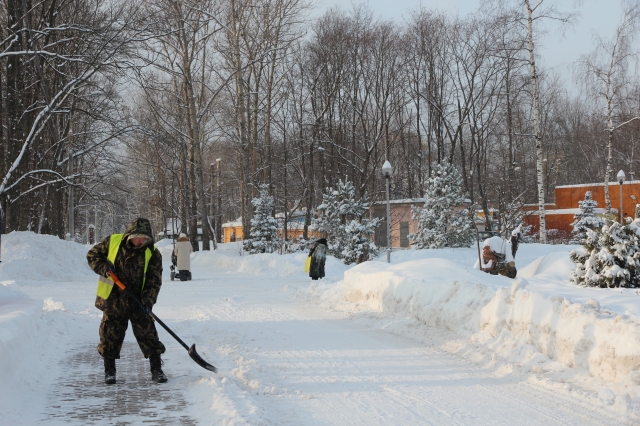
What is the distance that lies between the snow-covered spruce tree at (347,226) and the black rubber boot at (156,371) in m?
19.9

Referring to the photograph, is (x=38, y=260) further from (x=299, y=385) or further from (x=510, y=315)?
(x=510, y=315)

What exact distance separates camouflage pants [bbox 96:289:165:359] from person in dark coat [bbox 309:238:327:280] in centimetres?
1346

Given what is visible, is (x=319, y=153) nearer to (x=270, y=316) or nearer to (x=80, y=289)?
(x=80, y=289)

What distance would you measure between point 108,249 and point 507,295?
499cm

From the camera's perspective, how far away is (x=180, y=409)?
5.59m

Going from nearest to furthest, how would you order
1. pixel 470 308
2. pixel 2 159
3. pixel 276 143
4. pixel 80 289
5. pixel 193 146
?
pixel 470 308 < pixel 80 289 < pixel 2 159 < pixel 193 146 < pixel 276 143

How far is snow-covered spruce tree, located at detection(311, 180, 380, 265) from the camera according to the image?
26.7m

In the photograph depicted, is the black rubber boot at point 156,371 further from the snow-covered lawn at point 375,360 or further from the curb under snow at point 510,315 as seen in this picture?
the curb under snow at point 510,315

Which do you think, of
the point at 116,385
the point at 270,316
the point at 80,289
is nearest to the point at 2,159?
the point at 80,289

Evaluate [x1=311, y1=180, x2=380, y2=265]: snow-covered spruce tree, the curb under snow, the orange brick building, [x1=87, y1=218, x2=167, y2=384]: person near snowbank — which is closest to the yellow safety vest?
[x1=87, y1=218, x2=167, y2=384]: person near snowbank

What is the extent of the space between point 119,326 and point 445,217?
25100 mm

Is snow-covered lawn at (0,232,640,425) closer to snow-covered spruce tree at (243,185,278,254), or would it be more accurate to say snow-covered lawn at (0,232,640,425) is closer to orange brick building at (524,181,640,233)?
snow-covered spruce tree at (243,185,278,254)

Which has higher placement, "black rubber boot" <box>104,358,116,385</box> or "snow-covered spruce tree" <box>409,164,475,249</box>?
"snow-covered spruce tree" <box>409,164,475,249</box>

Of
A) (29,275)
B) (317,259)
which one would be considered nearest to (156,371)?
(317,259)
